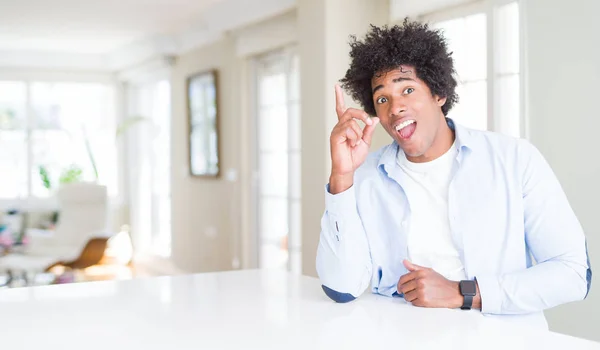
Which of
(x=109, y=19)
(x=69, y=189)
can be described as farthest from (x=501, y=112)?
(x=69, y=189)

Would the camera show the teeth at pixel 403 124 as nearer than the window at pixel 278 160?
Yes

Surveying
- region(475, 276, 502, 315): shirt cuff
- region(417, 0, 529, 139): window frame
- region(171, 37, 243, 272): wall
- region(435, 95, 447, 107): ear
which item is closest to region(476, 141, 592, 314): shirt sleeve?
region(475, 276, 502, 315): shirt cuff

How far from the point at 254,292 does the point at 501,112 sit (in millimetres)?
2547

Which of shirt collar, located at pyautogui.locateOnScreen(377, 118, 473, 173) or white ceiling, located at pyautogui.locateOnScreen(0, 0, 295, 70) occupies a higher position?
white ceiling, located at pyautogui.locateOnScreen(0, 0, 295, 70)

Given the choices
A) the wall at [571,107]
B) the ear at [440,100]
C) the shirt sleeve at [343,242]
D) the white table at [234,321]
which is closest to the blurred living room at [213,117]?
the wall at [571,107]

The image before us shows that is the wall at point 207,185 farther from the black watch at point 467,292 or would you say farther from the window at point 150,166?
the black watch at point 467,292

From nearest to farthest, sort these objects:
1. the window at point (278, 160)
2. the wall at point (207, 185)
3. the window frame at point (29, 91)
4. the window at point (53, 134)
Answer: the window at point (278, 160) → the wall at point (207, 185) → the window frame at point (29, 91) → the window at point (53, 134)

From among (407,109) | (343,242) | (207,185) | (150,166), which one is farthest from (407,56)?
(150,166)

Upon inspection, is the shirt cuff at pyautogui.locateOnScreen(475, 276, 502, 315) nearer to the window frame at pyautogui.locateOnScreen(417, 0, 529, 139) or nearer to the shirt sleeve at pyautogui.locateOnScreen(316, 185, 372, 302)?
the shirt sleeve at pyautogui.locateOnScreen(316, 185, 372, 302)

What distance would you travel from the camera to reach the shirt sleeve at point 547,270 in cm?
161

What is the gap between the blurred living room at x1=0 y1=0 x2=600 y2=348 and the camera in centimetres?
341

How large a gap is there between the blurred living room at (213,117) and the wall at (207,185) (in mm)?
24

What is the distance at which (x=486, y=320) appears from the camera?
1371 millimetres

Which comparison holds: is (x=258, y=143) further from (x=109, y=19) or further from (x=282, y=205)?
(x=109, y=19)
